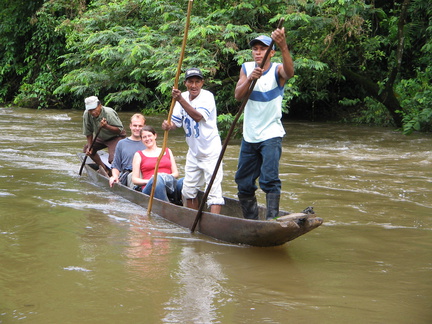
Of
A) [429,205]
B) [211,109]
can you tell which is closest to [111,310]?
[211,109]

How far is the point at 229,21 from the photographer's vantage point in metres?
12.6

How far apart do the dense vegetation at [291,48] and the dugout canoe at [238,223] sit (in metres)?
5.64

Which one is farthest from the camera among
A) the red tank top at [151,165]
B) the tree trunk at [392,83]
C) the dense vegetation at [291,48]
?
the tree trunk at [392,83]

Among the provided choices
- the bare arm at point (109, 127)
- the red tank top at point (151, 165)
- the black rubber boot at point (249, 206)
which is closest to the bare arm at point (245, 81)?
the black rubber boot at point (249, 206)

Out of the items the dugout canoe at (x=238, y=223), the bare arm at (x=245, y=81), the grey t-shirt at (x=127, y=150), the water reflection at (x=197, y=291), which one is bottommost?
the water reflection at (x=197, y=291)

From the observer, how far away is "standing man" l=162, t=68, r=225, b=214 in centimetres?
564

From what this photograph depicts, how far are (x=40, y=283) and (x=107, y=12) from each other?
10.8m

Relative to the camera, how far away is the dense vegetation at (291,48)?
12273 millimetres

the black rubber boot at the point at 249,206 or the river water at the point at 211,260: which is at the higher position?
the black rubber boot at the point at 249,206

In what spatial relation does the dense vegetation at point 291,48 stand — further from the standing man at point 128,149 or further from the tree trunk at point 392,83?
the standing man at point 128,149

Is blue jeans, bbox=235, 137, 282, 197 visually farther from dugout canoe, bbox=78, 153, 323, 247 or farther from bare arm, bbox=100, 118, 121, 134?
bare arm, bbox=100, 118, 121, 134

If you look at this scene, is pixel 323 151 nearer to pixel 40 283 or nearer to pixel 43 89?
pixel 40 283

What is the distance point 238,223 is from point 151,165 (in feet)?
7.01

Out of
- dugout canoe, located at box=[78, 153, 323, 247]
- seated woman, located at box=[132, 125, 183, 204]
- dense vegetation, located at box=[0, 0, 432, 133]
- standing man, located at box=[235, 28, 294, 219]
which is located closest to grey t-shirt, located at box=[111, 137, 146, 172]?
seated woman, located at box=[132, 125, 183, 204]
